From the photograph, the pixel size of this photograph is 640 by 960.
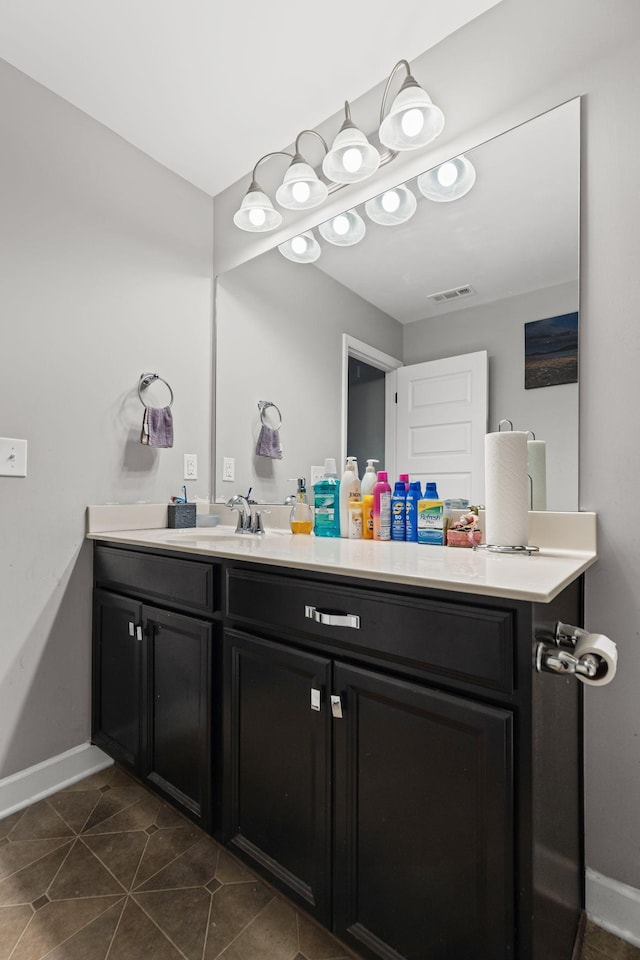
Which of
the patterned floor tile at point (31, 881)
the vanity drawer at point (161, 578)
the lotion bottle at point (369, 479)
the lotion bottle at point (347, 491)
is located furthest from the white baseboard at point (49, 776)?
the lotion bottle at point (369, 479)

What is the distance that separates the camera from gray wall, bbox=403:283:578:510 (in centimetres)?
127

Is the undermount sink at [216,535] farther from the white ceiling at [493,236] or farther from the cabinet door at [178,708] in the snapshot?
the white ceiling at [493,236]

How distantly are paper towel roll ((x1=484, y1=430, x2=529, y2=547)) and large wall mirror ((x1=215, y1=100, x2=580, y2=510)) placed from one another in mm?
135

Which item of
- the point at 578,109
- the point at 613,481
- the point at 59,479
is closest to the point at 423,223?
the point at 578,109

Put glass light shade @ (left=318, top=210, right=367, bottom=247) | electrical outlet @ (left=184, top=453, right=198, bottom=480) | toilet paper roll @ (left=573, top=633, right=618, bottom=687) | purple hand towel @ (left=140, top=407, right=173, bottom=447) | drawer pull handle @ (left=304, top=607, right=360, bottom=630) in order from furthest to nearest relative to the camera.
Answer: electrical outlet @ (left=184, top=453, right=198, bottom=480) < purple hand towel @ (left=140, top=407, right=173, bottom=447) < glass light shade @ (left=318, top=210, right=367, bottom=247) < drawer pull handle @ (left=304, top=607, right=360, bottom=630) < toilet paper roll @ (left=573, top=633, right=618, bottom=687)

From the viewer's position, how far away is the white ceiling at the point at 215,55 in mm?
1414

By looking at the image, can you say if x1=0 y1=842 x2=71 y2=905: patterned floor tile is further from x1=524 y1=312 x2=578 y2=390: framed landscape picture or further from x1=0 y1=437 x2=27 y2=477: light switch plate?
x1=524 y1=312 x2=578 y2=390: framed landscape picture

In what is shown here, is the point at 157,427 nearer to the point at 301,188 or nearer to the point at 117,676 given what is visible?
the point at 117,676

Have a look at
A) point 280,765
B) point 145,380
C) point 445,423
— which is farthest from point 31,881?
point 445,423

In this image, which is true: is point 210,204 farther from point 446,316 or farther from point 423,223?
point 446,316

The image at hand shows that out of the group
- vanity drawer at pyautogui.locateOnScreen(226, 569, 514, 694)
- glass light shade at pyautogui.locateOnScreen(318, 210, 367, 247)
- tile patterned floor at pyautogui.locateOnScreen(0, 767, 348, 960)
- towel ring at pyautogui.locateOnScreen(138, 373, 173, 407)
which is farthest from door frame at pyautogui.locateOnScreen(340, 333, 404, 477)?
tile patterned floor at pyautogui.locateOnScreen(0, 767, 348, 960)

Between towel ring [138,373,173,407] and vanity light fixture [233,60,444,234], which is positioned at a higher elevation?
vanity light fixture [233,60,444,234]

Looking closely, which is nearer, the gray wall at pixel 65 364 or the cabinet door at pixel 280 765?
the cabinet door at pixel 280 765

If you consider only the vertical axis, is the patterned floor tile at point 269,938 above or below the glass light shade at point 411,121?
below
